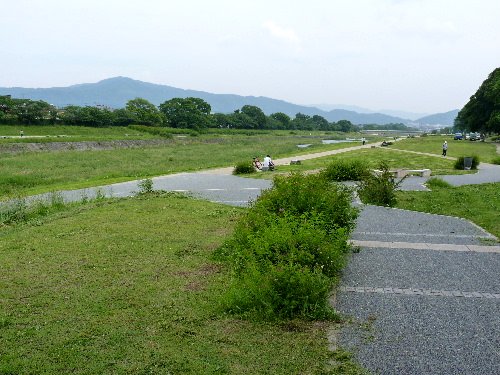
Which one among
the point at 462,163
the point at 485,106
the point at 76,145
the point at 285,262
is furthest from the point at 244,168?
the point at 485,106

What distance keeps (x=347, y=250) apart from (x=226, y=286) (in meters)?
2.95

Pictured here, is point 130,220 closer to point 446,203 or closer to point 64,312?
point 64,312

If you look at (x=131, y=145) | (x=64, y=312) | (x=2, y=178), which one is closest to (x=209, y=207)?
(x=64, y=312)

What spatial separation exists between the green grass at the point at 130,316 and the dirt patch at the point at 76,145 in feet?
104

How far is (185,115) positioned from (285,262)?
81610 mm

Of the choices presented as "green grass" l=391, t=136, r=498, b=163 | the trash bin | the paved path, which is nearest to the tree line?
"green grass" l=391, t=136, r=498, b=163

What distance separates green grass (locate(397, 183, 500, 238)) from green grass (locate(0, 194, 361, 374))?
7352mm

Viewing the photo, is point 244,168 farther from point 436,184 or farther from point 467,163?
point 467,163

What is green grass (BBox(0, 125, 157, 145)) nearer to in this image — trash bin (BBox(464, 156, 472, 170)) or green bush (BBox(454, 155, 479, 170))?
green bush (BBox(454, 155, 479, 170))

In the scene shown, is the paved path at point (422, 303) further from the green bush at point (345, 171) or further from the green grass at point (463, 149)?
the green grass at point (463, 149)

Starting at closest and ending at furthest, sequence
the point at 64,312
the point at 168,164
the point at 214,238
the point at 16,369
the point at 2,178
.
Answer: the point at 16,369
the point at 64,312
the point at 214,238
the point at 2,178
the point at 168,164

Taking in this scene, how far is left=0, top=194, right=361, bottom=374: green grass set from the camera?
4.75 m

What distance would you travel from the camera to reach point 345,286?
7266 mm

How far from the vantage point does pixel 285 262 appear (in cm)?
648
